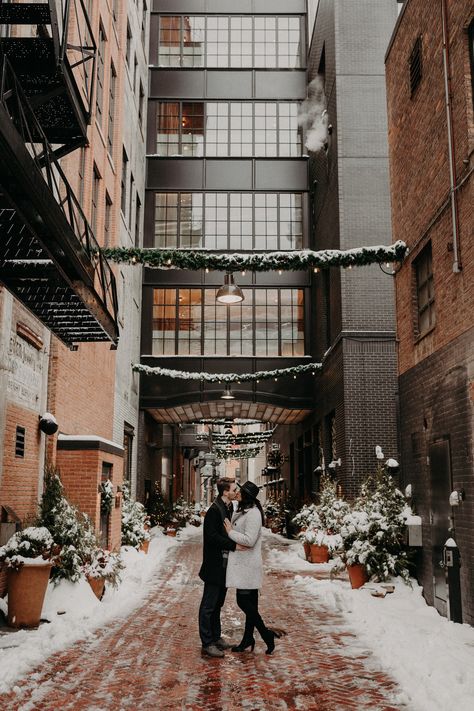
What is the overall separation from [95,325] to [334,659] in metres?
6.29

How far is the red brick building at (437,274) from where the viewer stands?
379 inches

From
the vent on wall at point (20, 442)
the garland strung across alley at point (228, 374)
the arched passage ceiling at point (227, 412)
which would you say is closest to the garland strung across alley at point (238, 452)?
the arched passage ceiling at point (227, 412)

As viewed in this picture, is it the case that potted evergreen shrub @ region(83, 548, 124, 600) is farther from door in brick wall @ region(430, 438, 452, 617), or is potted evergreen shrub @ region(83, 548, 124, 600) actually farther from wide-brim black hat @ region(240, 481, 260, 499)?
door in brick wall @ region(430, 438, 452, 617)

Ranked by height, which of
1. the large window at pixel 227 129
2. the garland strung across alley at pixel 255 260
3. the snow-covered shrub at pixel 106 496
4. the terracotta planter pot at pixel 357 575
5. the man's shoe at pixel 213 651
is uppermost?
the large window at pixel 227 129

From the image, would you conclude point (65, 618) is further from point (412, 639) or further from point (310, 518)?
point (310, 518)

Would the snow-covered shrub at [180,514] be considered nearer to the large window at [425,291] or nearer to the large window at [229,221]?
the large window at [229,221]

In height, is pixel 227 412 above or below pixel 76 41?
below

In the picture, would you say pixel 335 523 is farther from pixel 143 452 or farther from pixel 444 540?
pixel 143 452

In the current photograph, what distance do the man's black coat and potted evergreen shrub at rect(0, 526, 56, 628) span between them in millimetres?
2461

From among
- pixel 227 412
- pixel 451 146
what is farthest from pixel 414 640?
pixel 227 412

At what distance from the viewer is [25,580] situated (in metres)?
9.32

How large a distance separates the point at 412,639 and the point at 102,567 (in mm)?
4971

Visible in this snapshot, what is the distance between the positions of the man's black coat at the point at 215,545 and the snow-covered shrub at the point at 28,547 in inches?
99.5

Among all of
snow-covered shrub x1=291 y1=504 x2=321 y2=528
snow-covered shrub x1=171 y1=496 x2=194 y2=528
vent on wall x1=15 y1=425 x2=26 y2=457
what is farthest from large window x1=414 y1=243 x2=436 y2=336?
snow-covered shrub x1=171 y1=496 x2=194 y2=528
